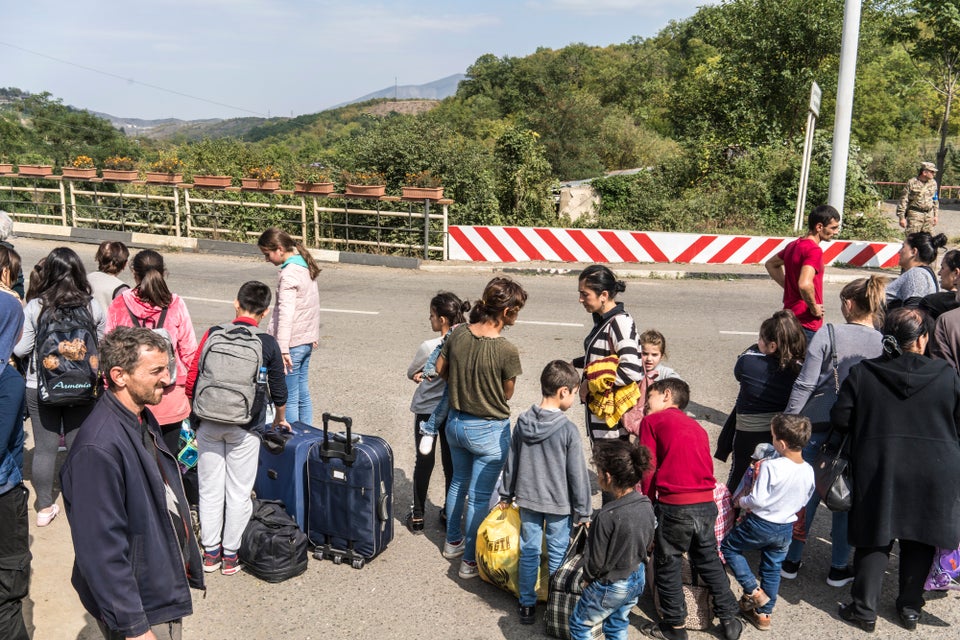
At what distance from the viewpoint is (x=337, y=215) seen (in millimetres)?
17984

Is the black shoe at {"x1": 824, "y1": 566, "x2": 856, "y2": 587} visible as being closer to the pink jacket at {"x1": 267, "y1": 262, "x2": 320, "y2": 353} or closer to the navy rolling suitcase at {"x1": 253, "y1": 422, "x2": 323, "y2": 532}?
the navy rolling suitcase at {"x1": 253, "y1": 422, "x2": 323, "y2": 532}

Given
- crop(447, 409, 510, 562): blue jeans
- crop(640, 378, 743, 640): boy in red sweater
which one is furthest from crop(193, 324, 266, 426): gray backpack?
crop(640, 378, 743, 640): boy in red sweater

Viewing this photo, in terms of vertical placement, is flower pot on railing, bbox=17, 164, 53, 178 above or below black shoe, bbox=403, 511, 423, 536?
above

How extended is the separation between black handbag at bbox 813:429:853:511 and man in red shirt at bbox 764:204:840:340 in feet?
6.40

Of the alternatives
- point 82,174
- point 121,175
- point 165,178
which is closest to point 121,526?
point 165,178

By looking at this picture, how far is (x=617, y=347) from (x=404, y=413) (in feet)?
11.9

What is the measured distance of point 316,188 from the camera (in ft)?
56.4

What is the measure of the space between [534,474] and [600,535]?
554mm

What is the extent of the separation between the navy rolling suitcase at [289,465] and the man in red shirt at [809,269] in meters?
3.98

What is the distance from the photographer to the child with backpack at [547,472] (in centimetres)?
457

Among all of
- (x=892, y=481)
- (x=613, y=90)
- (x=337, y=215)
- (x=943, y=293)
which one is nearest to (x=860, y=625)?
(x=892, y=481)

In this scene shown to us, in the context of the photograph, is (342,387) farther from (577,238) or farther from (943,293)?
(577,238)

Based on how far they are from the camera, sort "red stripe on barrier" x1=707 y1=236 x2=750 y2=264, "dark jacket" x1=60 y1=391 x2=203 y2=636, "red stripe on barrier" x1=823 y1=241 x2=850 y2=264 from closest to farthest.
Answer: "dark jacket" x1=60 y1=391 x2=203 y2=636 → "red stripe on barrier" x1=823 y1=241 x2=850 y2=264 → "red stripe on barrier" x1=707 y1=236 x2=750 y2=264

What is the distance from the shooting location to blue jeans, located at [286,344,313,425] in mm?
6738
